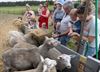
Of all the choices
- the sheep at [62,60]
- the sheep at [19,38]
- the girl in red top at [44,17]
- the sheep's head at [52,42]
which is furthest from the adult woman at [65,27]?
the girl in red top at [44,17]

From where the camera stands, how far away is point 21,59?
8.00 metres

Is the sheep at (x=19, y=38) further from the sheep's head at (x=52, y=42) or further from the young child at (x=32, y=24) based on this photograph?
the young child at (x=32, y=24)

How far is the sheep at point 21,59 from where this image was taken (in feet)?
26.1

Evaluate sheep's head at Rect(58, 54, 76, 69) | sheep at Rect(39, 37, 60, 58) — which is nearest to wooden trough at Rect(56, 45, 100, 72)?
sheep's head at Rect(58, 54, 76, 69)

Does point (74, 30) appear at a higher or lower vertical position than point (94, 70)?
higher

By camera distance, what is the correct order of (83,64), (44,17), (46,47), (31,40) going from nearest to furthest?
(83,64) → (46,47) → (31,40) → (44,17)

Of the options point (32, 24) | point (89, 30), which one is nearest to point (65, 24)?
point (89, 30)

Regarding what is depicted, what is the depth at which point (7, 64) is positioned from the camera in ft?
27.0

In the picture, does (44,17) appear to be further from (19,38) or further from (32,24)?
(19,38)

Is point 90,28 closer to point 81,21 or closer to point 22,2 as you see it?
point 81,21

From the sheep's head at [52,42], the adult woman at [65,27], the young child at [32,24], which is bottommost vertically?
the young child at [32,24]

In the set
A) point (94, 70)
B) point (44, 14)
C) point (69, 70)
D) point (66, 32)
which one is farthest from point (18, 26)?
point (94, 70)

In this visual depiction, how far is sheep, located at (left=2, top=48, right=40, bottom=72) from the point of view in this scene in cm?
795

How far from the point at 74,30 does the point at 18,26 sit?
18.1 feet
